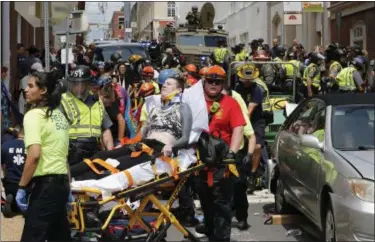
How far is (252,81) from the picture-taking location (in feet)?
27.7

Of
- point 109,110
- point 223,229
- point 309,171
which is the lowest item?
point 223,229

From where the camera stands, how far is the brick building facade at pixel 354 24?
25.9 meters

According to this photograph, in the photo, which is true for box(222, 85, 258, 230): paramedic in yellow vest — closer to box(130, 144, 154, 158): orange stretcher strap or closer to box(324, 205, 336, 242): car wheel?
box(324, 205, 336, 242): car wheel

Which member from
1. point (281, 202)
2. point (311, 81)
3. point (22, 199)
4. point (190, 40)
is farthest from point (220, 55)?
point (22, 199)

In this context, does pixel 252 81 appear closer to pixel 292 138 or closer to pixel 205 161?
pixel 292 138

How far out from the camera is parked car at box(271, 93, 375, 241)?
5418 millimetres

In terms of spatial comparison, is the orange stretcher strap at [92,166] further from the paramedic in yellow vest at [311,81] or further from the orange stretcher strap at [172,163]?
the paramedic in yellow vest at [311,81]

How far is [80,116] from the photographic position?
6863 millimetres

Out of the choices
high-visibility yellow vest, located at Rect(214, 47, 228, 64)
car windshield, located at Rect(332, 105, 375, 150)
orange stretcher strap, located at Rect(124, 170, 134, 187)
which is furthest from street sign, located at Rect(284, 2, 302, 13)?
orange stretcher strap, located at Rect(124, 170, 134, 187)

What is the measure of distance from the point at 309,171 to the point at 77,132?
234 centimetres

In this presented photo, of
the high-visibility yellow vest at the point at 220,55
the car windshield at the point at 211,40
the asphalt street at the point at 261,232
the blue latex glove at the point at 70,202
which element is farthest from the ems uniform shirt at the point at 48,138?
the car windshield at the point at 211,40

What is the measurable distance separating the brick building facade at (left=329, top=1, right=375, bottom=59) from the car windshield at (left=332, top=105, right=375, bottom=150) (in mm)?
19774

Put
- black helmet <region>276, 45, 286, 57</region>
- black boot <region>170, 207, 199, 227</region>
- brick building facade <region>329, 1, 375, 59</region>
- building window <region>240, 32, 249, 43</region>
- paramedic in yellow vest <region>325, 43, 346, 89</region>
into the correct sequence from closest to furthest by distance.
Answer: black boot <region>170, 207, 199, 227</region> < paramedic in yellow vest <region>325, 43, 346, 89</region> < black helmet <region>276, 45, 286, 57</region> < brick building facade <region>329, 1, 375, 59</region> < building window <region>240, 32, 249, 43</region>

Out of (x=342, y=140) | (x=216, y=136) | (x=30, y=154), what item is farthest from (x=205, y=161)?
(x=30, y=154)
